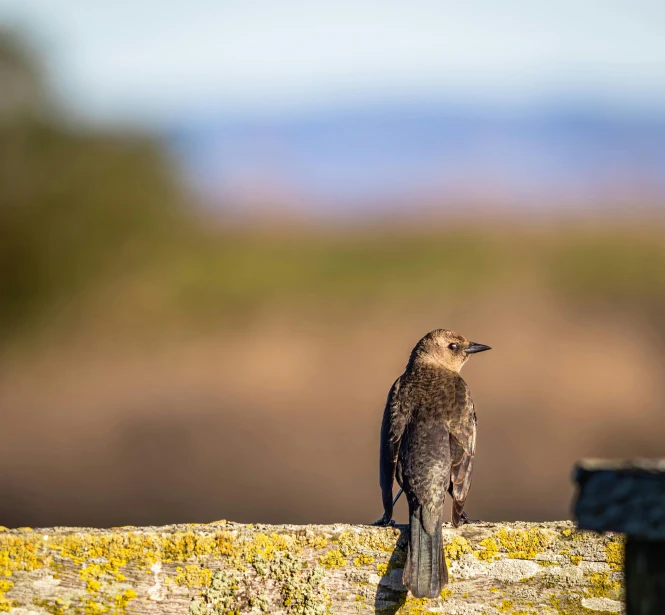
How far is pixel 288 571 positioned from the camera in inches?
123

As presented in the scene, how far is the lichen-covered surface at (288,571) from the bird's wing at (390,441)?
6.75ft

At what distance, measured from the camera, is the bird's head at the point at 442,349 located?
272 inches

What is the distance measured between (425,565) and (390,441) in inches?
94.4

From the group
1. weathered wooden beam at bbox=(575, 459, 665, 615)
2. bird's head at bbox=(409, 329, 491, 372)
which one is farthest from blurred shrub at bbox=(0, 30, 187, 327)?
weathered wooden beam at bbox=(575, 459, 665, 615)

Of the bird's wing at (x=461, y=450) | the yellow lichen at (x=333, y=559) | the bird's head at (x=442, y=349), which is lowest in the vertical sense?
the yellow lichen at (x=333, y=559)

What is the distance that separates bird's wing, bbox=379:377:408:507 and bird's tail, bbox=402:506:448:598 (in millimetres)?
1835

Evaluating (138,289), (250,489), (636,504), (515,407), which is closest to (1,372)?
(138,289)

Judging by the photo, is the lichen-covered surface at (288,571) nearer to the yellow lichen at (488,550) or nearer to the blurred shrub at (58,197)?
the yellow lichen at (488,550)

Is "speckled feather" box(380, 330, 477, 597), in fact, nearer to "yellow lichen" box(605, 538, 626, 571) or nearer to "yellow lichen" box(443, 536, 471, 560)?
"yellow lichen" box(443, 536, 471, 560)

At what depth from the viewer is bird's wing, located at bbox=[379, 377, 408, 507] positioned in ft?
17.9

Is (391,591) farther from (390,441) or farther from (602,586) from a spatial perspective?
(390,441)

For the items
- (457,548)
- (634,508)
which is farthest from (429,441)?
(634,508)

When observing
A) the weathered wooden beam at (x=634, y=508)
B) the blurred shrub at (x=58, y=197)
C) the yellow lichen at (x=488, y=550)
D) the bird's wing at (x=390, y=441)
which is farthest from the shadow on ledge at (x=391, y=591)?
the blurred shrub at (x=58, y=197)

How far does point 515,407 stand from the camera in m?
17.8
